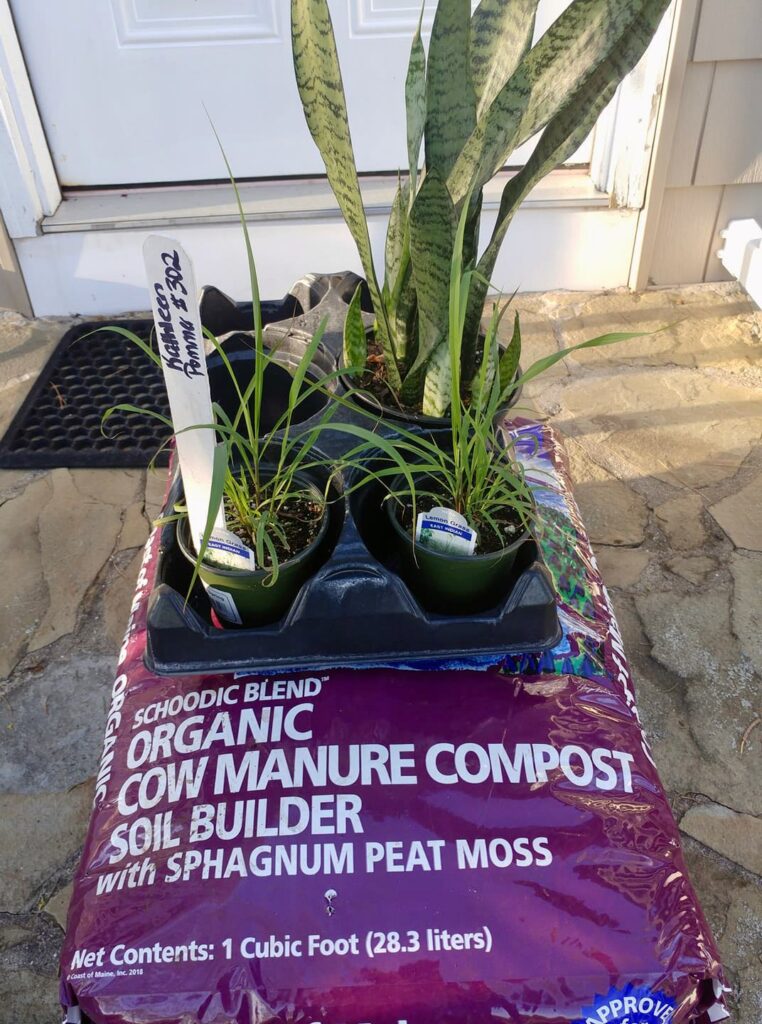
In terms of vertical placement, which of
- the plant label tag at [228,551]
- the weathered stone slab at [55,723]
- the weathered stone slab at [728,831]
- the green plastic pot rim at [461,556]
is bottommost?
the weathered stone slab at [728,831]

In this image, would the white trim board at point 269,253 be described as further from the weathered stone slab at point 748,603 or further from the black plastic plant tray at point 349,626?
the black plastic plant tray at point 349,626

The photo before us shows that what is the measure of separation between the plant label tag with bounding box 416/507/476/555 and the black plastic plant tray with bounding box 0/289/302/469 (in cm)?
92

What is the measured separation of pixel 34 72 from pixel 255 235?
0.59 meters

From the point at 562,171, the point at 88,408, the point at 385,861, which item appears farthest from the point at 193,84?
the point at 385,861

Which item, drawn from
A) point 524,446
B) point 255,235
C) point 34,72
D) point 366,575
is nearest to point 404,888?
point 366,575

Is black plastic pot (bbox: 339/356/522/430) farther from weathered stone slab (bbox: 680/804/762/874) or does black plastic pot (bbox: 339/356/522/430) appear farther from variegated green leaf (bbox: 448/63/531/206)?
weathered stone slab (bbox: 680/804/762/874)

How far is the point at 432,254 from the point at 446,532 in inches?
10.7

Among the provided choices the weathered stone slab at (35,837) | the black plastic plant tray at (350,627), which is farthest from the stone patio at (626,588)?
the black plastic plant tray at (350,627)

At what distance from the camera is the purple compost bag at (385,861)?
0.69m

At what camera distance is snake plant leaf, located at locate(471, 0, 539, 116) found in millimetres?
828

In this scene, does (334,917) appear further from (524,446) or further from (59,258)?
(59,258)

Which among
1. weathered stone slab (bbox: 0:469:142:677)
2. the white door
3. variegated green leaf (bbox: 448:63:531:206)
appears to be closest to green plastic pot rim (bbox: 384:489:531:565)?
variegated green leaf (bbox: 448:63:531:206)

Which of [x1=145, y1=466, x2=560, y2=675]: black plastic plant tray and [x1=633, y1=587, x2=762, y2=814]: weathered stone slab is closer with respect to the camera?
[x1=145, y1=466, x2=560, y2=675]: black plastic plant tray

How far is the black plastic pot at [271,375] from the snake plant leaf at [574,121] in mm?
274
